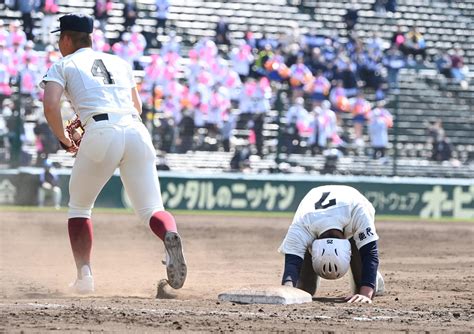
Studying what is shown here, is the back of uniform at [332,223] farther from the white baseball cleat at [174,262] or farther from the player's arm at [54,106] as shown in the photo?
the player's arm at [54,106]

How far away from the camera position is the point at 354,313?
7.07m

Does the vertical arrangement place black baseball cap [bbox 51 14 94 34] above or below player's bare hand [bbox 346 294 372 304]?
above

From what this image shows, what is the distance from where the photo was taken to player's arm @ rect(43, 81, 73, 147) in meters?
7.70

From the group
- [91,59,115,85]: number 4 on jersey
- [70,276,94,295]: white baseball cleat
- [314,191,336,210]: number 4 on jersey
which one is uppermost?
[91,59,115,85]: number 4 on jersey

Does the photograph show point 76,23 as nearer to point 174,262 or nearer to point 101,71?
point 101,71

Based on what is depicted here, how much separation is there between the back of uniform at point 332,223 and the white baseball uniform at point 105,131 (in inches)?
46.7

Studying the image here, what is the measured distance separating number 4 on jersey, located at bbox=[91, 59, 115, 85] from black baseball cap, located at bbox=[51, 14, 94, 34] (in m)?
0.29

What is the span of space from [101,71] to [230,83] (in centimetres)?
1506

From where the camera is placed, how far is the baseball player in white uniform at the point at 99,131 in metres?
7.79

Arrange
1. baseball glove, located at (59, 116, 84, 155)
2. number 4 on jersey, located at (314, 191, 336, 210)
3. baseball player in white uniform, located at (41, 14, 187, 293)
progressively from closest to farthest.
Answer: number 4 on jersey, located at (314, 191, 336, 210) → baseball player in white uniform, located at (41, 14, 187, 293) → baseball glove, located at (59, 116, 84, 155)

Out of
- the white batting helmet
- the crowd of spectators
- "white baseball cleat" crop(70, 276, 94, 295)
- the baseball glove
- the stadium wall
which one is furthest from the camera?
the crowd of spectators

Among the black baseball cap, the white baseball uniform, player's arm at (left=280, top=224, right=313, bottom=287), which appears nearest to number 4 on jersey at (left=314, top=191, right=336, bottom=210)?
player's arm at (left=280, top=224, right=313, bottom=287)

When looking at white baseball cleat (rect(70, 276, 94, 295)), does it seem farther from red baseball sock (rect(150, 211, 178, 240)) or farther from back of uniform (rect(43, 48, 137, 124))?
back of uniform (rect(43, 48, 137, 124))

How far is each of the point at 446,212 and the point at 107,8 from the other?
9450 mm
